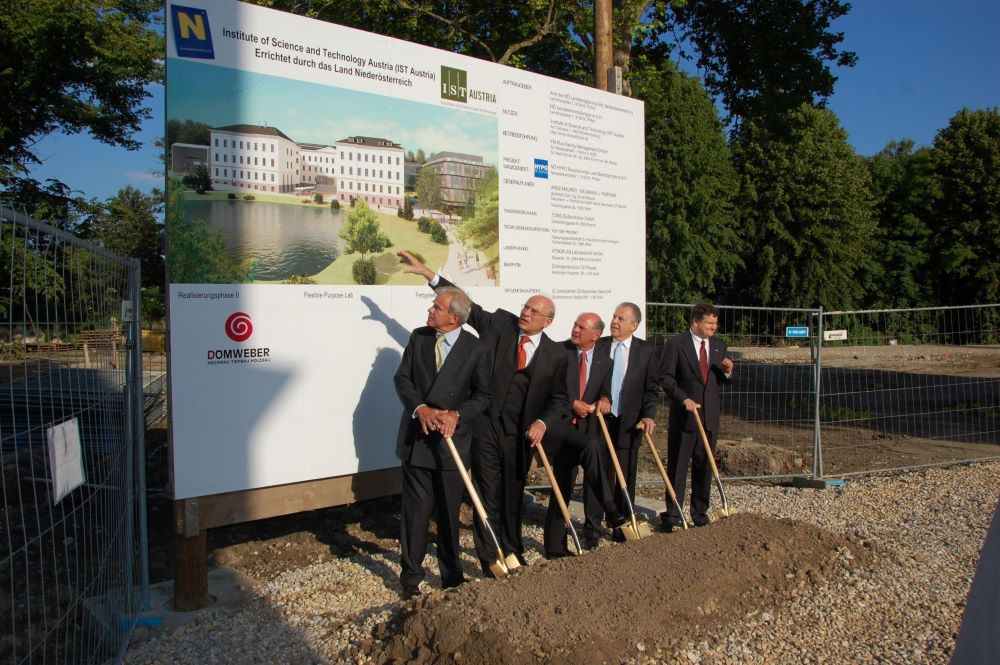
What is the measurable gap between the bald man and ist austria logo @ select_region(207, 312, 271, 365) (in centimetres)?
142

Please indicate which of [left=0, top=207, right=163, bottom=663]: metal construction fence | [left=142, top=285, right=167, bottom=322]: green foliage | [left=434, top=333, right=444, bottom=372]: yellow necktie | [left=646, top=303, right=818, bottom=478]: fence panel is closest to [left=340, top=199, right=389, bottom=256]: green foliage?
[left=434, top=333, right=444, bottom=372]: yellow necktie

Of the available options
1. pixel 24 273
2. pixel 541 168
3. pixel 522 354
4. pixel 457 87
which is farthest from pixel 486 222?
pixel 24 273

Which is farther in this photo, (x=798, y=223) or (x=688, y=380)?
(x=798, y=223)

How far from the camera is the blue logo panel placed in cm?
755

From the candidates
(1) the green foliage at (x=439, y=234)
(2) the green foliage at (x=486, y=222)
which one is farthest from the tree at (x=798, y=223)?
(1) the green foliage at (x=439, y=234)

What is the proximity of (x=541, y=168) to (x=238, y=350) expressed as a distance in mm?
3361

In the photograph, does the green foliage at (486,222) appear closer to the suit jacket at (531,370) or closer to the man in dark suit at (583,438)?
the suit jacket at (531,370)

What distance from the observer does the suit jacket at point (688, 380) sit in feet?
24.3

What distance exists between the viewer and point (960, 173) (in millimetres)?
43688

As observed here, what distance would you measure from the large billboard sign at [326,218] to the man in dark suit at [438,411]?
749mm

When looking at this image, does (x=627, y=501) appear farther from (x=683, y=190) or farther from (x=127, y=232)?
(x=683, y=190)

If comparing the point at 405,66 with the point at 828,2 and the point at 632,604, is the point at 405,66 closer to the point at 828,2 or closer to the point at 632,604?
the point at 632,604

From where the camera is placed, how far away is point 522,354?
639 cm

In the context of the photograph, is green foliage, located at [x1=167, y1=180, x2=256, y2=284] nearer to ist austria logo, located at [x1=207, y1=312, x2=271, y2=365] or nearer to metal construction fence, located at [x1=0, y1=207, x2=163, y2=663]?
ist austria logo, located at [x1=207, y1=312, x2=271, y2=365]
